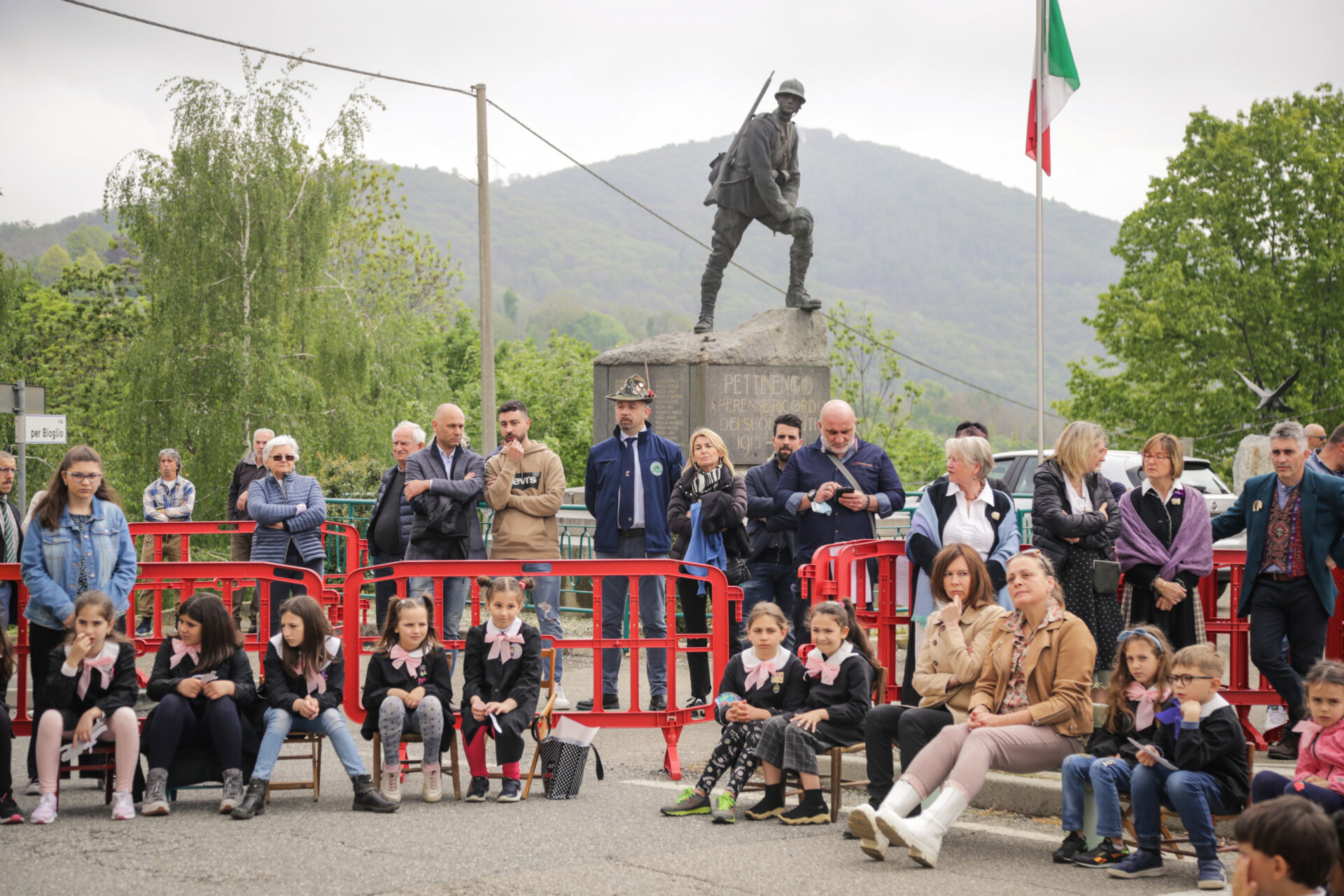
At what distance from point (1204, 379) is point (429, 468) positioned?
103 feet

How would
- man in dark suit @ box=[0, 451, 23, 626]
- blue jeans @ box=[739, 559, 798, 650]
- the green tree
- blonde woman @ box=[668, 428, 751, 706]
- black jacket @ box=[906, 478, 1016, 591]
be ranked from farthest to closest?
the green tree, blue jeans @ box=[739, 559, 798, 650], blonde woman @ box=[668, 428, 751, 706], man in dark suit @ box=[0, 451, 23, 626], black jacket @ box=[906, 478, 1016, 591]

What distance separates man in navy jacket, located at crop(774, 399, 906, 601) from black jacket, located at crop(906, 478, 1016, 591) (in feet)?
3.46

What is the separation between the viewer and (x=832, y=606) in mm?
6145

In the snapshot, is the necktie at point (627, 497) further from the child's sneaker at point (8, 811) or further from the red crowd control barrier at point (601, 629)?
the child's sneaker at point (8, 811)

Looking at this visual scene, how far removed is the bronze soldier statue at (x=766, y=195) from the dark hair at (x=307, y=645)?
726cm

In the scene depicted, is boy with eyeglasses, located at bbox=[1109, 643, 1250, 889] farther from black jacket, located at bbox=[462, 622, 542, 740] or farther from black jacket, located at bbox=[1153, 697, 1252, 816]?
black jacket, located at bbox=[462, 622, 542, 740]

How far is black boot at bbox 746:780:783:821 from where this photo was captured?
5969mm

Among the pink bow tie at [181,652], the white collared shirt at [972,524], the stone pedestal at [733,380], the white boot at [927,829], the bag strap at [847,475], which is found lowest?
the white boot at [927,829]

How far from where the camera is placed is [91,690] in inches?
243

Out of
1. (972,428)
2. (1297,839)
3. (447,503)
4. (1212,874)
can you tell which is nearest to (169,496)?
(447,503)

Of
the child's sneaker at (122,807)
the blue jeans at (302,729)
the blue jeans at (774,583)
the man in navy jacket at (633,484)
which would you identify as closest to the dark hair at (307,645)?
the blue jeans at (302,729)

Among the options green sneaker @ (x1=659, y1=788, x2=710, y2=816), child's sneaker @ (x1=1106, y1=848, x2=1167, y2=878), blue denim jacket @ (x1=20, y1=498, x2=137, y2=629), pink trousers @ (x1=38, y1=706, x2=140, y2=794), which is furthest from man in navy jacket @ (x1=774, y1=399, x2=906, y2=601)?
pink trousers @ (x1=38, y1=706, x2=140, y2=794)

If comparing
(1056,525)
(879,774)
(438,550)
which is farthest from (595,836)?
(438,550)

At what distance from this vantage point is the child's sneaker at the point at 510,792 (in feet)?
20.7
